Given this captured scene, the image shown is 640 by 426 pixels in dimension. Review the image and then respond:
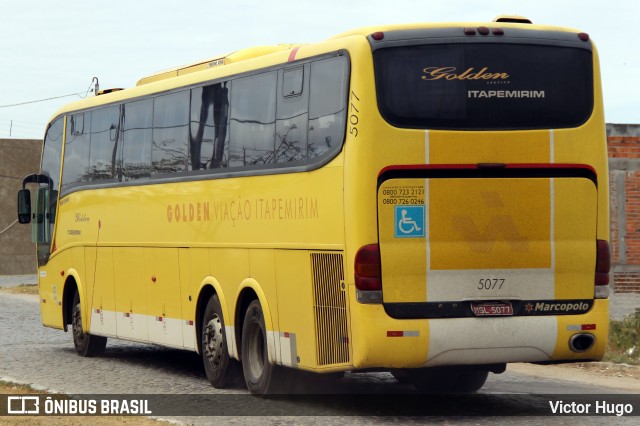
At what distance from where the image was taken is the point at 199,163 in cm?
1555

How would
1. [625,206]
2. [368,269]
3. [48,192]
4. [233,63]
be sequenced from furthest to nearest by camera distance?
[625,206] < [48,192] < [233,63] < [368,269]

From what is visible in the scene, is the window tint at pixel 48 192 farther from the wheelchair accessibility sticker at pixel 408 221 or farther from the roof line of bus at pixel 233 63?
the wheelchair accessibility sticker at pixel 408 221

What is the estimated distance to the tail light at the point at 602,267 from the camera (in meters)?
12.4

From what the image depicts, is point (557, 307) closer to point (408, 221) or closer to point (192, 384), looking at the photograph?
point (408, 221)

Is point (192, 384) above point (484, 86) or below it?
below

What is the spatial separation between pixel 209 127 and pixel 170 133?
126 cm

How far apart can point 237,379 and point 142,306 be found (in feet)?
9.42

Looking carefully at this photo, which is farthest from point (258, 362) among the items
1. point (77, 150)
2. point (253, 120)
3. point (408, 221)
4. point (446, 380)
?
point (77, 150)

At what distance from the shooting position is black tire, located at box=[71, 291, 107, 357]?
1925 centimetres

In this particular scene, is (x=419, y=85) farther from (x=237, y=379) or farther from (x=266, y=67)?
(x=237, y=379)

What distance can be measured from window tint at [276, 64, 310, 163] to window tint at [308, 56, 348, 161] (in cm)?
16

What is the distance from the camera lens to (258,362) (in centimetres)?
1412

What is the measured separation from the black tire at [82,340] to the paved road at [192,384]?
0.52 feet

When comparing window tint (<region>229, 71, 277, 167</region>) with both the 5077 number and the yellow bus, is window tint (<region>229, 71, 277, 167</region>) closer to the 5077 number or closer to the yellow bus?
the yellow bus
